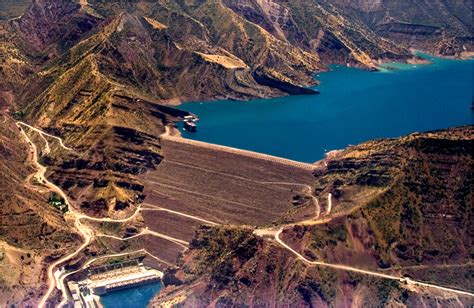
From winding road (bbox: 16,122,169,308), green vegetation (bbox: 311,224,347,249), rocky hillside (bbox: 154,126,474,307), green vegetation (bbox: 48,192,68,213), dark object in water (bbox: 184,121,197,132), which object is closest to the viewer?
rocky hillside (bbox: 154,126,474,307)

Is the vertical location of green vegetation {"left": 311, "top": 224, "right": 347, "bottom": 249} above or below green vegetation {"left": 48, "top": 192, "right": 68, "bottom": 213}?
below

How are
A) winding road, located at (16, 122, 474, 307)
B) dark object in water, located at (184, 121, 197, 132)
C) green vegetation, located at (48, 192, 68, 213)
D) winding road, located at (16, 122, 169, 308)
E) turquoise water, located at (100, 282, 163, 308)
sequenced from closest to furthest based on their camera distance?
winding road, located at (16, 122, 474, 307), turquoise water, located at (100, 282, 163, 308), winding road, located at (16, 122, 169, 308), green vegetation, located at (48, 192, 68, 213), dark object in water, located at (184, 121, 197, 132)

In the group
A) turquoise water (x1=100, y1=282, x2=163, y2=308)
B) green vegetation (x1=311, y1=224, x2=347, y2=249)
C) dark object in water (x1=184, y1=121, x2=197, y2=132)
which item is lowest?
turquoise water (x1=100, y1=282, x2=163, y2=308)

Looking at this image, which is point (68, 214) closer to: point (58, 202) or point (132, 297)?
point (58, 202)

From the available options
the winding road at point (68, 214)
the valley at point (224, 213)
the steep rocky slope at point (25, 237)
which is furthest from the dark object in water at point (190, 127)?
the steep rocky slope at point (25, 237)

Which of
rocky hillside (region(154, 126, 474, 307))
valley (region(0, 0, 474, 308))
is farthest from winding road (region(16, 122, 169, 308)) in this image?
rocky hillside (region(154, 126, 474, 307))

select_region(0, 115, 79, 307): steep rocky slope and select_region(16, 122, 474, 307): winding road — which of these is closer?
select_region(16, 122, 474, 307): winding road

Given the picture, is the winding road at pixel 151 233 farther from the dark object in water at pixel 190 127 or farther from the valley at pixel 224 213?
the dark object in water at pixel 190 127

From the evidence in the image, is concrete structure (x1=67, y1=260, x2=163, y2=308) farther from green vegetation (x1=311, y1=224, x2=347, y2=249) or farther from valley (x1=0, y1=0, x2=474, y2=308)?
green vegetation (x1=311, y1=224, x2=347, y2=249)
